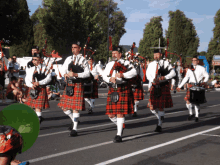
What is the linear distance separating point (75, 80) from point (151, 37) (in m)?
60.3

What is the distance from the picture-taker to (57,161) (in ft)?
14.9

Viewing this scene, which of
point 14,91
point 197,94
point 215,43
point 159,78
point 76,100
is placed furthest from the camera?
point 215,43

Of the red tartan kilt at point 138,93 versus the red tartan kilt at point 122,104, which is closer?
the red tartan kilt at point 122,104

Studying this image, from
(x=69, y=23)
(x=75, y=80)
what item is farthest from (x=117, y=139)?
(x=69, y=23)

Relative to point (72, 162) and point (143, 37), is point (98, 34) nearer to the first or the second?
point (72, 162)

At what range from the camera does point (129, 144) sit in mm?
5684

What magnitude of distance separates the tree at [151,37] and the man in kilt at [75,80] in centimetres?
5849

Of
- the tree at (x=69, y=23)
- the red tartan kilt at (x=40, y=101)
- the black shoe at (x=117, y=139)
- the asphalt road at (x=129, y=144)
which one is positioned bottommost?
the asphalt road at (x=129, y=144)

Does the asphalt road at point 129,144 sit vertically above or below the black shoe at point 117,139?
below

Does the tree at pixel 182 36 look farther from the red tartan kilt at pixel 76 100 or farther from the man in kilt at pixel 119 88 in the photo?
the man in kilt at pixel 119 88

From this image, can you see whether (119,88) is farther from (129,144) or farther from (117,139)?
(129,144)

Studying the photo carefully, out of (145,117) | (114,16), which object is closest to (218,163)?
(145,117)

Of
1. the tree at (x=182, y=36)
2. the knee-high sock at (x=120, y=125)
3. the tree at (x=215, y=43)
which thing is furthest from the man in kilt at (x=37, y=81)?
the tree at (x=182, y=36)

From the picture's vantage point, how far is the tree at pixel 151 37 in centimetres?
6506
